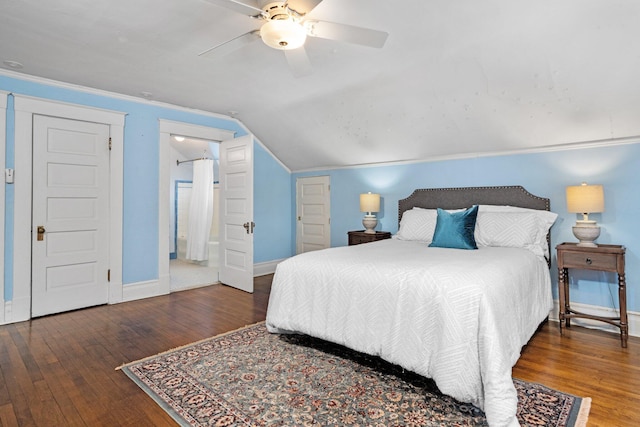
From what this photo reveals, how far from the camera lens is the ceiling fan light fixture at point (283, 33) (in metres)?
1.99

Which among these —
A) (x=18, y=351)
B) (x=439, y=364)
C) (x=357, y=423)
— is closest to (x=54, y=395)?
(x=18, y=351)

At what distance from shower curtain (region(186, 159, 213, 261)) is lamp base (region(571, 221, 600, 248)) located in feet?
17.6

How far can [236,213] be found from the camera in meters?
4.61

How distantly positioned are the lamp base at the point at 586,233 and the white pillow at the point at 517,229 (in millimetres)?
249

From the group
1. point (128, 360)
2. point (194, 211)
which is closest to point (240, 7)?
point (128, 360)

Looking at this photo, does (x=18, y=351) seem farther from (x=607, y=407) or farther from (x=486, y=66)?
(x=486, y=66)

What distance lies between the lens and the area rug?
181 centimetres

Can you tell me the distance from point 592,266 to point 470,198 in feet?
4.48

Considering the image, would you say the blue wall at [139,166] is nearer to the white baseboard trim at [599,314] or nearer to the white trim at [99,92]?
the white trim at [99,92]

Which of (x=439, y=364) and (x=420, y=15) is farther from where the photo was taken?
(x=420, y=15)

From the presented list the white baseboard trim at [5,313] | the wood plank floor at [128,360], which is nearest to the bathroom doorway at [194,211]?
the wood plank floor at [128,360]

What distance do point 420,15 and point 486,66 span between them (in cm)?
89

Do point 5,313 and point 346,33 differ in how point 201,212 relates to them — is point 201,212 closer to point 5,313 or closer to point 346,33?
point 5,313

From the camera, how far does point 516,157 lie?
145 inches
